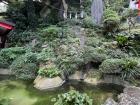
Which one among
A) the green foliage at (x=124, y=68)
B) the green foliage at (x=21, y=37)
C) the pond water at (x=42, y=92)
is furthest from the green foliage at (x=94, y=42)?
the green foliage at (x=21, y=37)

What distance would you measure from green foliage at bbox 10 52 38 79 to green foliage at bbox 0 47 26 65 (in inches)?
Answer: 30.0

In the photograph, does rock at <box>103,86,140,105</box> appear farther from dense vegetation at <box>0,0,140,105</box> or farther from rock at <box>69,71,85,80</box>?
rock at <box>69,71,85,80</box>

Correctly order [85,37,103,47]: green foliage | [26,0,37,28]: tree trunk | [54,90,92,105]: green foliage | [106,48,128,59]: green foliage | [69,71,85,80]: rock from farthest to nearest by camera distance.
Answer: [26,0,37,28]: tree trunk → [85,37,103,47]: green foliage → [106,48,128,59]: green foliage → [69,71,85,80]: rock → [54,90,92,105]: green foliage

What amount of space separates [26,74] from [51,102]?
3829 millimetres

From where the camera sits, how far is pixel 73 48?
1398 centimetres

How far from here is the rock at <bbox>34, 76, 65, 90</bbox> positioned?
11.8 m

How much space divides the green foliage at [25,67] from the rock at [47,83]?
1.22 m

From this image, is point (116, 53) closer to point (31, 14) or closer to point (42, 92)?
point (42, 92)

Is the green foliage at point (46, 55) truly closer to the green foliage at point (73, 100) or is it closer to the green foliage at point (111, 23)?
the green foliage at point (111, 23)

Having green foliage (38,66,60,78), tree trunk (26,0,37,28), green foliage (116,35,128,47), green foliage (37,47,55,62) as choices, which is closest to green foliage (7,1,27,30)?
tree trunk (26,0,37,28)

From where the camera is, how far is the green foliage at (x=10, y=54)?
14.8 m

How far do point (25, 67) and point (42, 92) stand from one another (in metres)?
2.79

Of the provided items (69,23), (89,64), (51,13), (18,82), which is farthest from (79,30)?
(18,82)

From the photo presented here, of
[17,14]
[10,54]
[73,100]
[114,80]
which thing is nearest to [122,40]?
[114,80]
